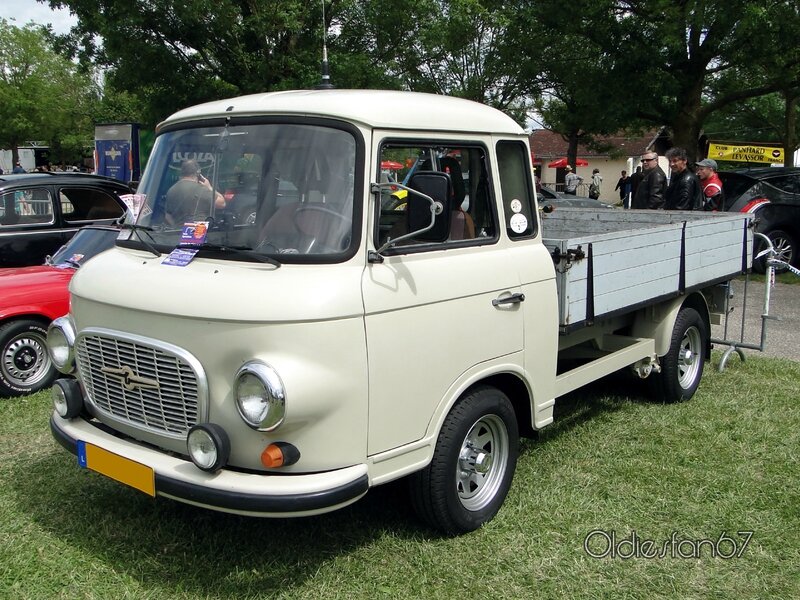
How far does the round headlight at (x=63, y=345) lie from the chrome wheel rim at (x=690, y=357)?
15.7ft

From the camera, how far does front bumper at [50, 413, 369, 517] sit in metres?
3.15

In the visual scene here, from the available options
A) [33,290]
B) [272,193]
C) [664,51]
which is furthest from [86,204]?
[664,51]

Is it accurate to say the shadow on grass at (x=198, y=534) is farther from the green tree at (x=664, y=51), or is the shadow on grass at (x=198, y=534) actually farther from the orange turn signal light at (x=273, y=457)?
the green tree at (x=664, y=51)

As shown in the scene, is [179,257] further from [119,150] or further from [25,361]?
[119,150]

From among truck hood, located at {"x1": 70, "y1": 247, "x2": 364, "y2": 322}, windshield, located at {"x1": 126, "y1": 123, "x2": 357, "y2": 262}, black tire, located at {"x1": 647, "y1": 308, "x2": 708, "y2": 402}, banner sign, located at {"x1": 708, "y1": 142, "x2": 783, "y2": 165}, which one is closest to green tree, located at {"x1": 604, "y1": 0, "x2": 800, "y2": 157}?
banner sign, located at {"x1": 708, "y1": 142, "x2": 783, "y2": 165}

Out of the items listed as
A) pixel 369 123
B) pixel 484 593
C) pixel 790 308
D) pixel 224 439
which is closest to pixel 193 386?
pixel 224 439

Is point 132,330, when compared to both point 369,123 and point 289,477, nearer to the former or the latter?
point 289,477

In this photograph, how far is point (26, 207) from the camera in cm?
901

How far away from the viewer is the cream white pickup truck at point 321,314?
3246 mm

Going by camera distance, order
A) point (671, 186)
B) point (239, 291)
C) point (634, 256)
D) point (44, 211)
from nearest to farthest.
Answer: point (239, 291)
point (634, 256)
point (44, 211)
point (671, 186)

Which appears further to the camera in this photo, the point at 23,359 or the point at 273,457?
the point at 23,359

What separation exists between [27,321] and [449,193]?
4671mm

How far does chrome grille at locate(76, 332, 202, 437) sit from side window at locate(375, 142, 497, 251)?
1108 millimetres

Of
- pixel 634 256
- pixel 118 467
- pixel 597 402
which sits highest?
pixel 634 256
